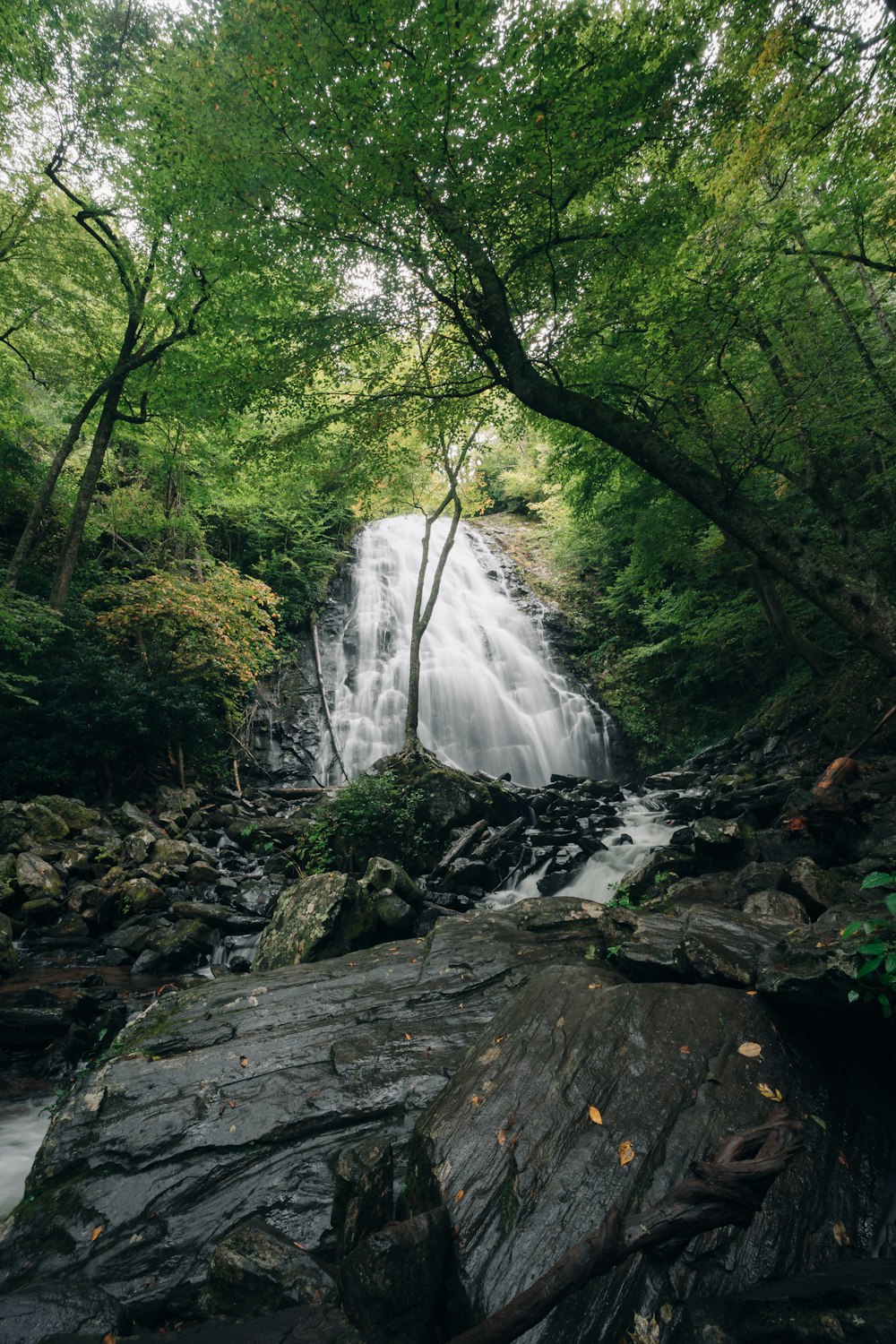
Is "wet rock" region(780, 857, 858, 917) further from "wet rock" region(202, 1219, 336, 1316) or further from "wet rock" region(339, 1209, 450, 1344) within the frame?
"wet rock" region(202, 1219, 336, 1316)

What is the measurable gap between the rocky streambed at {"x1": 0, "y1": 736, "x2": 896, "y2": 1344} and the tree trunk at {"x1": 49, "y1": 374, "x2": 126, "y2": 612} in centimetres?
782

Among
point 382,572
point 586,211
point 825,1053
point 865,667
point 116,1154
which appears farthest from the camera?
point 382,572

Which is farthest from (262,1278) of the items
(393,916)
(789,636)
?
(789,636)

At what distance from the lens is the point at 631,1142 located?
2254mm

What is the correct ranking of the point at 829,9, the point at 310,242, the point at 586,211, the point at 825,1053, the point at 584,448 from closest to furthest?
the point at 825,1053 → the point at 829,9 → the point at 310,242 → the point at 586,211 → the point at 584,448

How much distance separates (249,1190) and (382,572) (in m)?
20.3

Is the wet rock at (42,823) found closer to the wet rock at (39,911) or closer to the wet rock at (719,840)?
the wet rock at (39,911)

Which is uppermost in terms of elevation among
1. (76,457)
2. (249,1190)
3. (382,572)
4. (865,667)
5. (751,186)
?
(76,457)

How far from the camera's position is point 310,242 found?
6.13 meters

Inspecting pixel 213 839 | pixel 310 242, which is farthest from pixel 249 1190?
pixel 310 242

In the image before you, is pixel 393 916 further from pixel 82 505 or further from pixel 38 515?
pixel 38 515

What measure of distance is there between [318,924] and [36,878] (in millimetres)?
4283

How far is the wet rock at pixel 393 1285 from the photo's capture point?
5.70 ft

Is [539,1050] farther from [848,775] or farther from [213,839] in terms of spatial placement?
[213,839]
